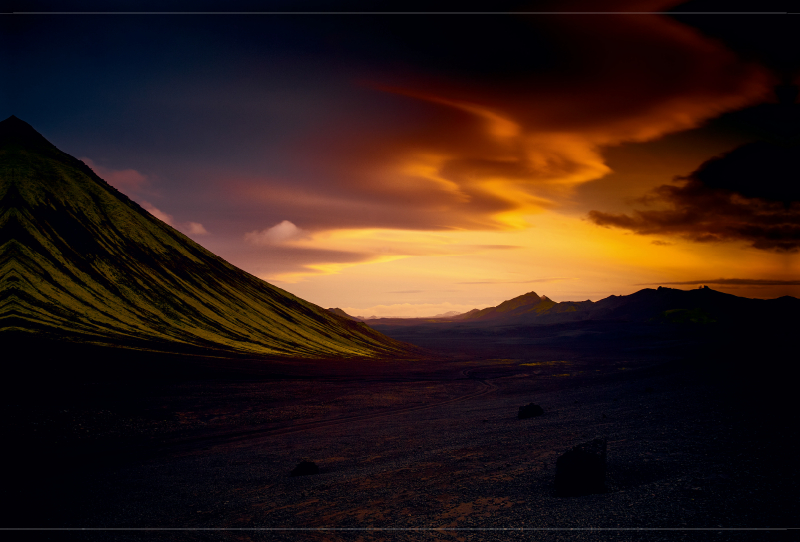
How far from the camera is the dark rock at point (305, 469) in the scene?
54.5 feet

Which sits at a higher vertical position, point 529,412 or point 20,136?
point 20,136

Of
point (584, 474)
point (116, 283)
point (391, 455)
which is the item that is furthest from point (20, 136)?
point (584, 474)

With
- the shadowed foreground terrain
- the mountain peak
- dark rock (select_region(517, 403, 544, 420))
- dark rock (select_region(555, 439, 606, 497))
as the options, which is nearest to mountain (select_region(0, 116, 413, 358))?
the mountain peak

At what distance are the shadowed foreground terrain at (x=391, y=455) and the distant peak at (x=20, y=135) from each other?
76.2 metres

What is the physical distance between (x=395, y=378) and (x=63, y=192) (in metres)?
69.5

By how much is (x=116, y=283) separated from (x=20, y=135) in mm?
55489

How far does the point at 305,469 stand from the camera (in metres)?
16.7

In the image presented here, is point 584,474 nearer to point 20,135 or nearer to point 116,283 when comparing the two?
point 116,283

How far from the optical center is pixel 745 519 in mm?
10211

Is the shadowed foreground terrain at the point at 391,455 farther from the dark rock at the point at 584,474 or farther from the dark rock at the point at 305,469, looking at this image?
the dark rock at the point at 305,469

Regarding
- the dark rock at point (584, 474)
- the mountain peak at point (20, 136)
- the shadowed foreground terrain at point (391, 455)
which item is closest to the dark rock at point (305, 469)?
the shadowed foreground terrain at point (391, 455)

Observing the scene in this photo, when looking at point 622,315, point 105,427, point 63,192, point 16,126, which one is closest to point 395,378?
point 105,427

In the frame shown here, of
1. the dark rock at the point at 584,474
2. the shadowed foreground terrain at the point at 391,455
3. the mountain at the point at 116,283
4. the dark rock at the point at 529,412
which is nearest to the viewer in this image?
the shadowed foreground terrain at the point at 391,455

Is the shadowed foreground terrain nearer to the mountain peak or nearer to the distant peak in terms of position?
the mountain peak
